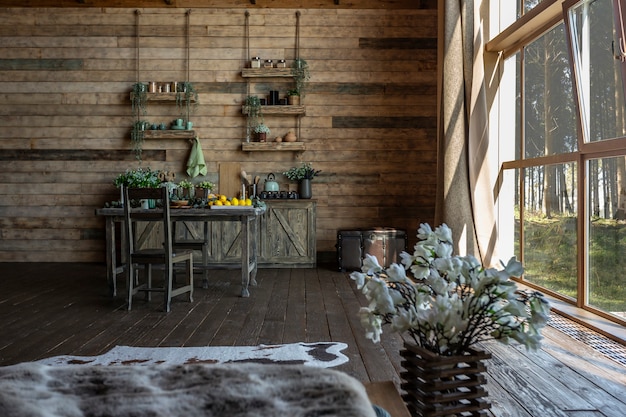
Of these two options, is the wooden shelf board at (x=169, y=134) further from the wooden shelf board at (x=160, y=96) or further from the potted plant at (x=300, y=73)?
the potted plant at (x=300, y=73)

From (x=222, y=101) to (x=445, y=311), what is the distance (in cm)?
665

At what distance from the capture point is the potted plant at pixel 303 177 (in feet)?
23.7

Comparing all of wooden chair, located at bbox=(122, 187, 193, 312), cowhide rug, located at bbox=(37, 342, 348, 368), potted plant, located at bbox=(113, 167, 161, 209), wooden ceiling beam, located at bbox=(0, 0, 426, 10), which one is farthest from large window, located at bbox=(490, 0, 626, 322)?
potted plant, located at bbox=(113, 167, 161, 209)

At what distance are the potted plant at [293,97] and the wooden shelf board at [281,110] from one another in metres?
0.08

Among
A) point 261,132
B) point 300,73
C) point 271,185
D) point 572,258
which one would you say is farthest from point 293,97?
point 572,258

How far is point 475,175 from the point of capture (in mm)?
5770

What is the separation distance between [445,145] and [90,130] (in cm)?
478

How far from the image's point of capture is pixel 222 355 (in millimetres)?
3150

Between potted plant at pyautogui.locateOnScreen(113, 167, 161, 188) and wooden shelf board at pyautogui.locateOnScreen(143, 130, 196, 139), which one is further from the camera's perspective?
wooden shelf board at pyautogui.locateOnScreen(143, 130, 196, 139)

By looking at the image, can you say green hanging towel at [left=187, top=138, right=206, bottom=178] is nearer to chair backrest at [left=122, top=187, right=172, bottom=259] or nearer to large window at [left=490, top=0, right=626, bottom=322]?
chair backrest at [left=122, top=187, right=172, bottom=259]

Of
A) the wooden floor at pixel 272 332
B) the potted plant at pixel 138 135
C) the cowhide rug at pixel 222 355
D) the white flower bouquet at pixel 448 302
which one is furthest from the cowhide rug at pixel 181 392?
the potted plant at pixel 138 135

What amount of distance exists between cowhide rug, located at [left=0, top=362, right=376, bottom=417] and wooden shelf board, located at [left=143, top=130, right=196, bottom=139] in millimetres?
6455

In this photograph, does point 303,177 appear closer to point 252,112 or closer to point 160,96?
point 252,112

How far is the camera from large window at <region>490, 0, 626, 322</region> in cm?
391
